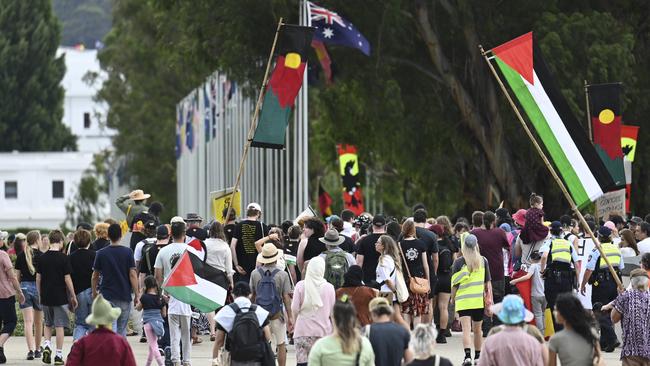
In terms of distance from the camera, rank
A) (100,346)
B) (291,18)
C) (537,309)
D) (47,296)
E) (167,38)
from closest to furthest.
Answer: (100,346)
(47,296)
(537,309)
(291,18)
(167,38)

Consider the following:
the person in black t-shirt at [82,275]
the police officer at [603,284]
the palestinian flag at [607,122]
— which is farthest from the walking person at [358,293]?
the palestinian flag at [607,122]

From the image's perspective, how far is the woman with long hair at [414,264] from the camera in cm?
1928

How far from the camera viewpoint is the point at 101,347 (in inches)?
508

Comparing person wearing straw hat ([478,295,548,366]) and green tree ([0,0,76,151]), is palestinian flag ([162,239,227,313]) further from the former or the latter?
green tree ([0,0,76,151])

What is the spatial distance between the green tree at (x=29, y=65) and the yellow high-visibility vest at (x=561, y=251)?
86683mm

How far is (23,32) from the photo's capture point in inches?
4131

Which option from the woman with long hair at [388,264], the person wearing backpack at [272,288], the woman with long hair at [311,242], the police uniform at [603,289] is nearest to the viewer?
the person wearing backpack at [272,288]

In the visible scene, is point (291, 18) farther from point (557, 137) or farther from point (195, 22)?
point (557, 137)

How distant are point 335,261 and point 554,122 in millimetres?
3293

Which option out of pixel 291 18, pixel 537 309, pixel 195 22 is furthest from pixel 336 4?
pixel 537 309

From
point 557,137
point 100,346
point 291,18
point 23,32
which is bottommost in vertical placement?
point 100,346

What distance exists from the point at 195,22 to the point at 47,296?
67.6 ft

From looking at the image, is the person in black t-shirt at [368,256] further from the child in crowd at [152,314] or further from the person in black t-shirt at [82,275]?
the person in black t-shirt at [82,275]

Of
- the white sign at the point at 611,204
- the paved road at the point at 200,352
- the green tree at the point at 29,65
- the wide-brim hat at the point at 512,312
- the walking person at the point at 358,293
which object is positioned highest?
the green tree at the point at 29,65
